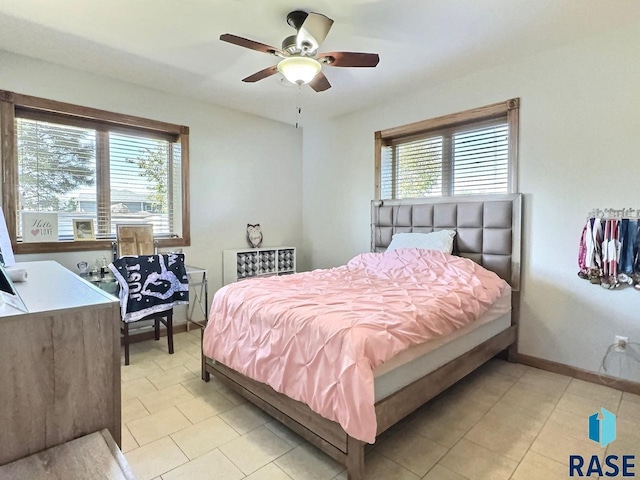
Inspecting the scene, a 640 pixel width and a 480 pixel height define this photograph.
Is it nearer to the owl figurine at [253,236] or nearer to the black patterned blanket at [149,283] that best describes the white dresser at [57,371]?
the black patterned blanket at [149,283]

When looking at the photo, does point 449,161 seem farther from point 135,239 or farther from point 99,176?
point 99,176

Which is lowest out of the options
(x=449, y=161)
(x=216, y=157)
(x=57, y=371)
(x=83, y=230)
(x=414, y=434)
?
(x=414, y=434)

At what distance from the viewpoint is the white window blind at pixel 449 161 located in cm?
325

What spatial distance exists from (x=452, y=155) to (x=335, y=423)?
9.53ft

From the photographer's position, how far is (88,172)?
3.38 metres

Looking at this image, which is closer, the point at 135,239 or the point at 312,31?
the point at 312,31

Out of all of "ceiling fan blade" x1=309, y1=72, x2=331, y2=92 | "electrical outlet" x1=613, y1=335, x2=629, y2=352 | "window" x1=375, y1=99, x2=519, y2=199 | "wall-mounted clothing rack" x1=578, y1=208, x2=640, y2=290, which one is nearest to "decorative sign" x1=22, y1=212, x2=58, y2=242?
"ceiling fan blade" x1=309, y1=72, x2=331, y2=92

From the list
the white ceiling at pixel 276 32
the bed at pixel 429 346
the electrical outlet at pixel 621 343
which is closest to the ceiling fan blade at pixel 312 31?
the white ceiling at pixel 276 32

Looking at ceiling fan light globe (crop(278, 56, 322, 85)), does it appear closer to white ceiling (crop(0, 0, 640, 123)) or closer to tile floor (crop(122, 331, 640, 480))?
white ceiling (crop(0, 0, 640, 123))

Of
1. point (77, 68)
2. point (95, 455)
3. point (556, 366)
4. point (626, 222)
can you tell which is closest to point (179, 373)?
point (95, 455)

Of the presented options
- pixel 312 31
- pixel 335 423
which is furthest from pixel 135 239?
pixel 335 423

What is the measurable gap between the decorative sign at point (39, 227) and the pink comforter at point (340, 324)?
1.81m

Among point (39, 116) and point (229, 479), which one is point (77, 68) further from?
point (229, 479)

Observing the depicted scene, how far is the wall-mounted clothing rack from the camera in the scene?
2461 millimetres
